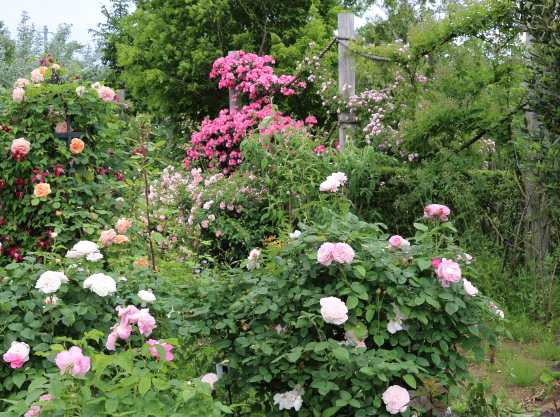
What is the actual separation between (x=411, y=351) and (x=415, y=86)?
14.5 feet

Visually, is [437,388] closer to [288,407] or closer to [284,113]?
[288,407]

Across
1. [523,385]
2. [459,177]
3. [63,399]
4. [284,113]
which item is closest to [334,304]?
[63,399]

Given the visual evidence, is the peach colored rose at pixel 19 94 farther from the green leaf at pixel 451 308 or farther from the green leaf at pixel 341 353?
the green leaf at pixel 451 308

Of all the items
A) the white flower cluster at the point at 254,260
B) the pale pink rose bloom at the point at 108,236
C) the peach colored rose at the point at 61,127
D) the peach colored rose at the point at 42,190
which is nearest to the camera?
the white flower cluster at the point at 254,260

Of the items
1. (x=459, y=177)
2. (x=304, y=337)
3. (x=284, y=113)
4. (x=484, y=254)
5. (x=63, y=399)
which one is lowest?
(x=284, y=113)

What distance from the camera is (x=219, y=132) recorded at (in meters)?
10.6

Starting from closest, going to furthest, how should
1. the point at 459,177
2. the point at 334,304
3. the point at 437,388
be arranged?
the point at 437,388 < the point at 334,304 < the point at 459,177

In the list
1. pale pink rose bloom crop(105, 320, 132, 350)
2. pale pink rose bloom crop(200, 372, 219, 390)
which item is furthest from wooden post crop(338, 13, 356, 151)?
pale pink rose bloom crop(105, 320, 132, 350)

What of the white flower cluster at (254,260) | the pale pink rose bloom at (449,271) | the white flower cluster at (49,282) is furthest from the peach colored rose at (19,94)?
the pale pink rose bloom at (449,271)

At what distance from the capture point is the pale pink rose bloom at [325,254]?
7.34 feet

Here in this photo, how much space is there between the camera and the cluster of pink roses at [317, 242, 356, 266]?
2.22m

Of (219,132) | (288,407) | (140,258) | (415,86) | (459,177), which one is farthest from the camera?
(219,132)

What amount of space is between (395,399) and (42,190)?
245cm

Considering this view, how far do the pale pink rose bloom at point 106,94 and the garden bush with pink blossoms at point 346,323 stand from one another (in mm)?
1794
